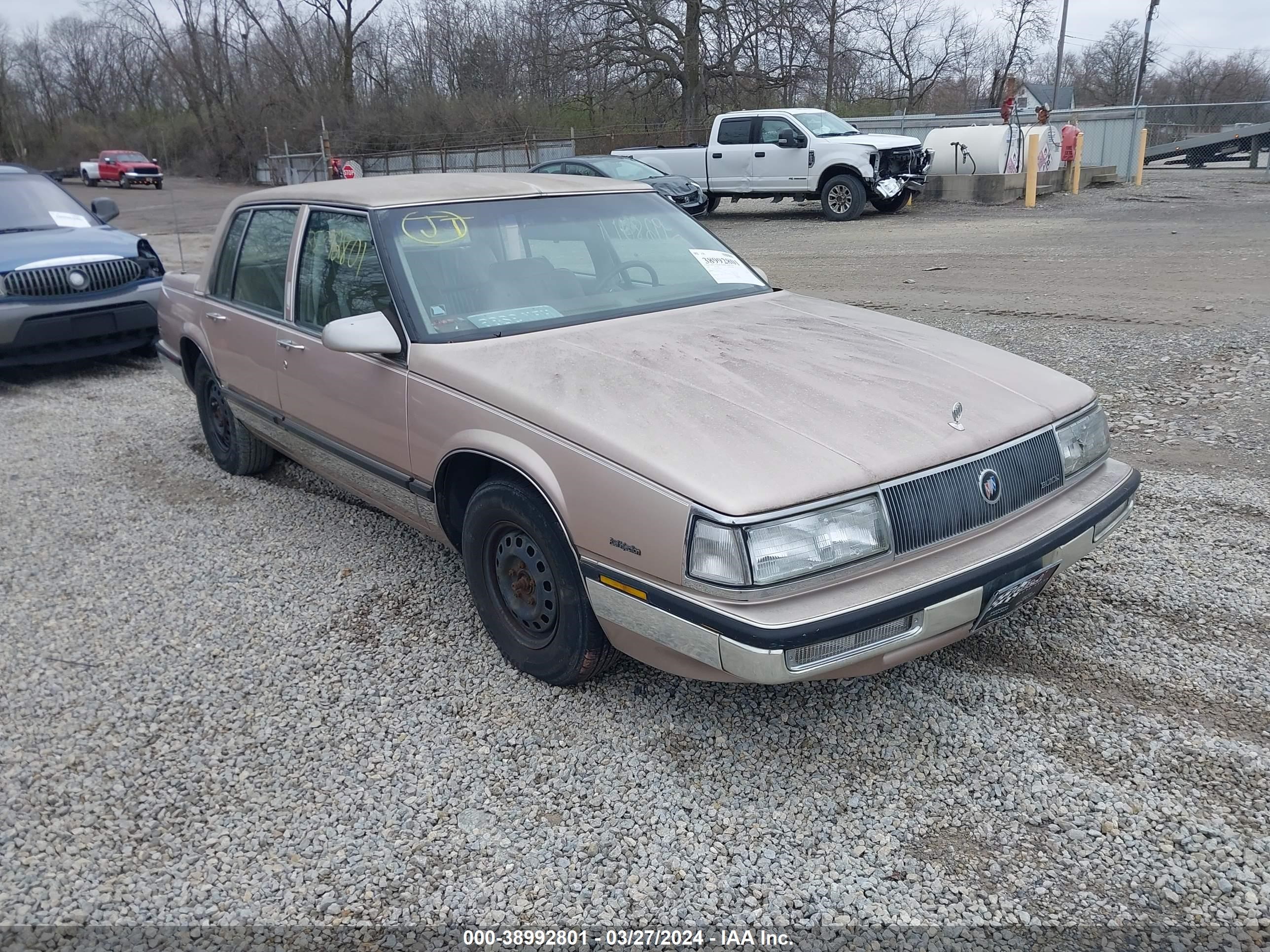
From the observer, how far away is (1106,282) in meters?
10.1

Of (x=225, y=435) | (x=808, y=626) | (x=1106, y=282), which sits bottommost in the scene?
(x=225, y=435)

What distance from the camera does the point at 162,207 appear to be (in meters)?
30.5

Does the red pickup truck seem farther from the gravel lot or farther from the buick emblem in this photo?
the buick emblem

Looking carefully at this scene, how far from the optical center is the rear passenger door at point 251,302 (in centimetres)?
448

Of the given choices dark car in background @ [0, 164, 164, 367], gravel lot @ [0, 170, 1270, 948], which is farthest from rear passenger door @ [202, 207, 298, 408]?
dark car in background @ [0, 164, 164, 367]

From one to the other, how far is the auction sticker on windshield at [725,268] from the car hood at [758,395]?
470 millimetres

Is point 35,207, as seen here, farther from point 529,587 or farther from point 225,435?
point 529,587

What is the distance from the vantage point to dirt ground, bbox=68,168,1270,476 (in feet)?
19.7

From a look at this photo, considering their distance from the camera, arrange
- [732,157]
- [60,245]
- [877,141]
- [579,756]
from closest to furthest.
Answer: [579,756], [60,245], [877,141], [732,157]

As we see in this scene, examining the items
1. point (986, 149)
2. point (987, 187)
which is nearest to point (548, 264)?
point (987, 187)

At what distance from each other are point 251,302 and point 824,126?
15588mm

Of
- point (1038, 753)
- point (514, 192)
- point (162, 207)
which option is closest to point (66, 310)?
point (514, 192)

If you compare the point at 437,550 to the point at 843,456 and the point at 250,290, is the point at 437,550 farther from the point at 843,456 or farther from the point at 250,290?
the point at 843,456

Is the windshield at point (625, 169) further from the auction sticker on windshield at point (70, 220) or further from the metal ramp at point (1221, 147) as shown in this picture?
the metal ramp at point (1221, 147)
